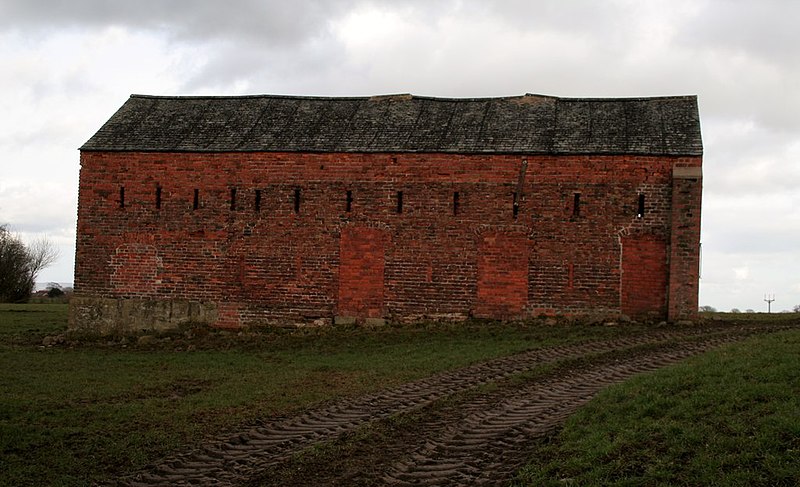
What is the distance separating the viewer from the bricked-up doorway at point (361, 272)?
22531 millimetres

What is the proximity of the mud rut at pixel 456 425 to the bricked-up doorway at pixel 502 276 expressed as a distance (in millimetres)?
4448

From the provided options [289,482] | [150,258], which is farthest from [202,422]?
[150,258]

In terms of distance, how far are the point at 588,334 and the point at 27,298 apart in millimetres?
42094

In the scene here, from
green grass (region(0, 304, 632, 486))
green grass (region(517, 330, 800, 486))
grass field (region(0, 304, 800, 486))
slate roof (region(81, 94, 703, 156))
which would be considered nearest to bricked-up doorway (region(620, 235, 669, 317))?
grass field (region(0, 304, 800, 486))

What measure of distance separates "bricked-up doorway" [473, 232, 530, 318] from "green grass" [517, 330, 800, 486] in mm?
10253

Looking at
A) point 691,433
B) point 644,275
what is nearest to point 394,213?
point 644,275

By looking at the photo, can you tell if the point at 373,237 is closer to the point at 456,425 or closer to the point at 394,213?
the point at 394,213

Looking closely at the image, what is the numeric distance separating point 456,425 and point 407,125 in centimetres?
1429

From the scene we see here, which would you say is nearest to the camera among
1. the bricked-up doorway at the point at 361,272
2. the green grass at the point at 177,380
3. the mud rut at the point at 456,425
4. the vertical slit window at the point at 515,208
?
the mud rut at the point at 456,425

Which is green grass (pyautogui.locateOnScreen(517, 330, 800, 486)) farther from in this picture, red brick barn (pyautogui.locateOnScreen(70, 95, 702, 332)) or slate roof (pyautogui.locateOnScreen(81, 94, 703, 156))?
slate roof (pyautogui.locateOnScreen(81, 94, 703, 156))

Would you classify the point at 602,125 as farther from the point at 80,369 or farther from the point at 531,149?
the point at 80,369

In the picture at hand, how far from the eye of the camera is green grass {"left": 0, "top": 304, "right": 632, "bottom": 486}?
10562mm

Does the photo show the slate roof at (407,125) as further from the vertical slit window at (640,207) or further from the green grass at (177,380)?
the green grass at (177,380)

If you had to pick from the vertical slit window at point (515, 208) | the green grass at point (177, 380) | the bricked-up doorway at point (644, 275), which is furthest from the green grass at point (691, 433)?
the vertical slit window at point (515, 208)
